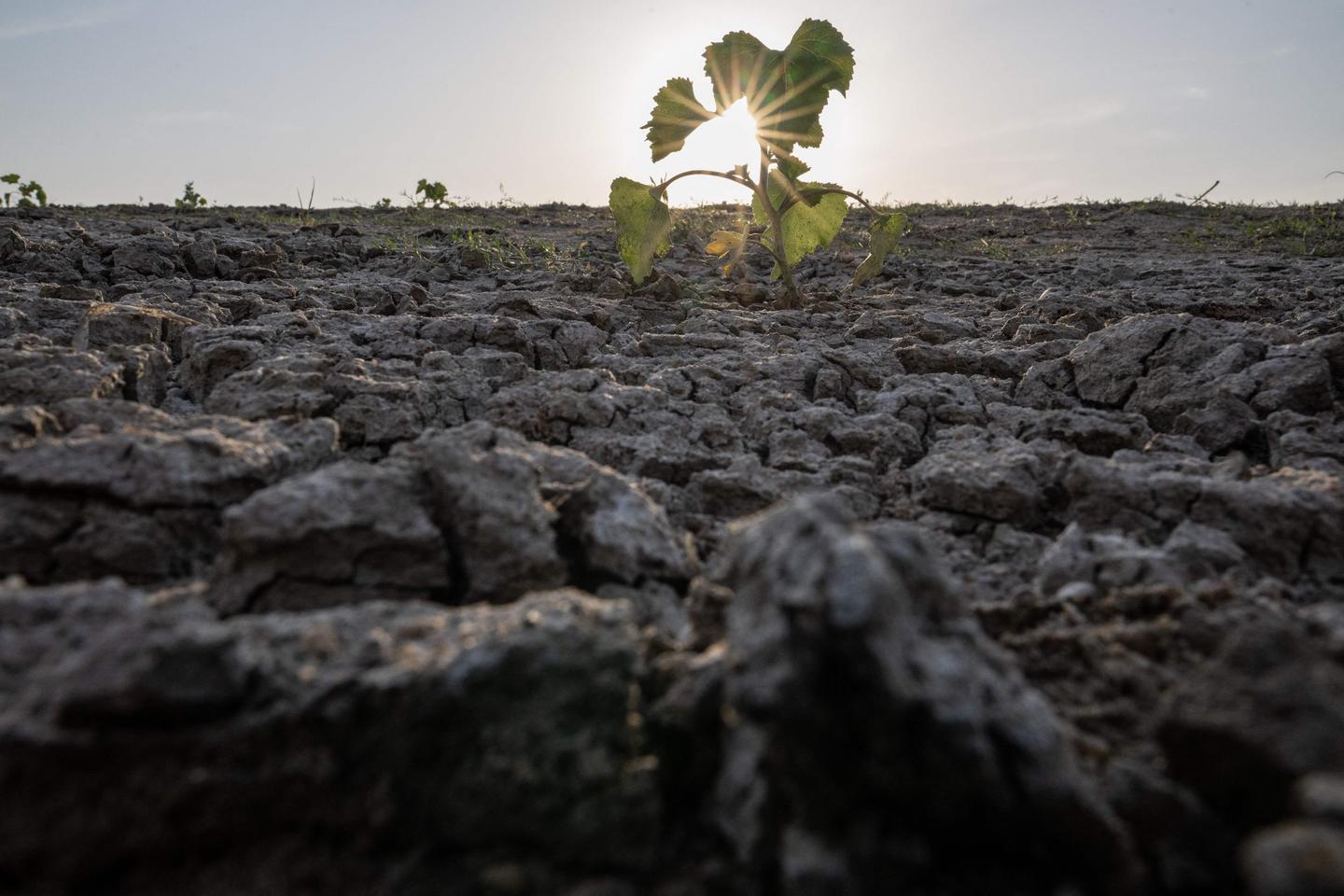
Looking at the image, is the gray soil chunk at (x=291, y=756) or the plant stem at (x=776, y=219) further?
the plant stem at (x=776, y=219)

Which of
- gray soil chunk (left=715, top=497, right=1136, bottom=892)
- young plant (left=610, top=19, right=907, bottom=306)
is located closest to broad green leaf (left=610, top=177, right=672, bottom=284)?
young plant (left=610, top=19, right=907, bottom=306)

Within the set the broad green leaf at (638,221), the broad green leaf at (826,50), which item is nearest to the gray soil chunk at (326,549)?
the broad green leaf at (638,221)

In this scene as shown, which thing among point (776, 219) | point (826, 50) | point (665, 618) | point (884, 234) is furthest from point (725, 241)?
point (665, 618)

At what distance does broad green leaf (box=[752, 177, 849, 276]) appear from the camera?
4902 millimetres

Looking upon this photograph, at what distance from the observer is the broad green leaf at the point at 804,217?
4.90 metres

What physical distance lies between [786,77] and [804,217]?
79 centimetres

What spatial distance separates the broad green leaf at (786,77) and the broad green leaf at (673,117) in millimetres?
134

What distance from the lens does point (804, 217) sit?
5.00 meters

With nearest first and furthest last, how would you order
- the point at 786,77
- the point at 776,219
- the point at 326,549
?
1. the point at 326,549
2. the point at 786,77
3. the point at 776,219

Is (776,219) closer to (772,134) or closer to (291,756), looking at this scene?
(772,134)

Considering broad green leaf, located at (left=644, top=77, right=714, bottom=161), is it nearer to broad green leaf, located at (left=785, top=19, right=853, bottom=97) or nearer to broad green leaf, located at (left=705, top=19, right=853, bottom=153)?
broad green leaf, located at (left=705, top=19, right=853, bottom=153)

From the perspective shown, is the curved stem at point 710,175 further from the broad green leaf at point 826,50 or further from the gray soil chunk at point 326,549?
the gray soil chunk at point 326,549

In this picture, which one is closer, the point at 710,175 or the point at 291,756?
the point at 291,756

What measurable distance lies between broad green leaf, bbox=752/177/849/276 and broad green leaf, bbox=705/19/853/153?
9.4 inches
